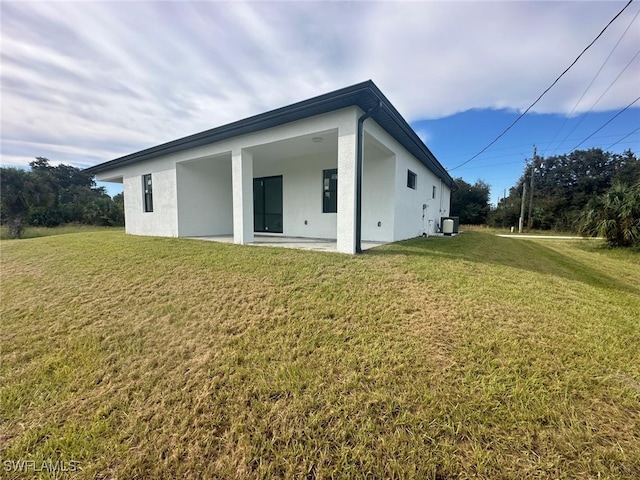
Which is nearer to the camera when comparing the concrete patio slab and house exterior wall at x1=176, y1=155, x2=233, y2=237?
the concrete patio slab

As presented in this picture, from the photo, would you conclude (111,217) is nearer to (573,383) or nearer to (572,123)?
(573,383)

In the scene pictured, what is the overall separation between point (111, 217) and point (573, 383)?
1150 inches

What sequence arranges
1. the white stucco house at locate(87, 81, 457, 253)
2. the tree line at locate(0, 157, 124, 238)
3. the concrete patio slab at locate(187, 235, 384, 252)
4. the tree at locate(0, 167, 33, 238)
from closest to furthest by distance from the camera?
the white stucco house at locate(87, 81, 457, 253)
the concrete patio slab at locate(187, 235, 384, 252)
the tree at locate(0, 167, 33, 238)
the tree line at locate(0, 157, 124, 238)

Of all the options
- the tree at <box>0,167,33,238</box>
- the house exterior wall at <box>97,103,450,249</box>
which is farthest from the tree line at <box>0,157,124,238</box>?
the house exterior wall at <box>97,103,450,249</box>

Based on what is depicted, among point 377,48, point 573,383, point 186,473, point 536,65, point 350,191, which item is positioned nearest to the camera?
point 186,473

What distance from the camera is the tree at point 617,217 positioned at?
882 centimetres

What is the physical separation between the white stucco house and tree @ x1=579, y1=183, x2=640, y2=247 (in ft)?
19.2

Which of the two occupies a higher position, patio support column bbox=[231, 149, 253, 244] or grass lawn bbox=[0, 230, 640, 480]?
→ patio support column bbox=[231, 149, 253, 244]

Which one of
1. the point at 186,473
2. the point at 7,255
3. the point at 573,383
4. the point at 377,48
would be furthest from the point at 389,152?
the point at 7,255

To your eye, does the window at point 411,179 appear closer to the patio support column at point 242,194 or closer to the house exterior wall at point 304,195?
the house exterior wall at point 304,195

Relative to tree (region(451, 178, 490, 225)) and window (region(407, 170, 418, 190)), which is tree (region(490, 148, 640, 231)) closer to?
tree (region(451, 178, 490, 225))

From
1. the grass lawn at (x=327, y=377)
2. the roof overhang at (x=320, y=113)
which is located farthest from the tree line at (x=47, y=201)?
the grass lawn at (x=327, y=377)

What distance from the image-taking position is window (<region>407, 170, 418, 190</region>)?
8.99 metres

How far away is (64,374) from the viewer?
8.68 ft
